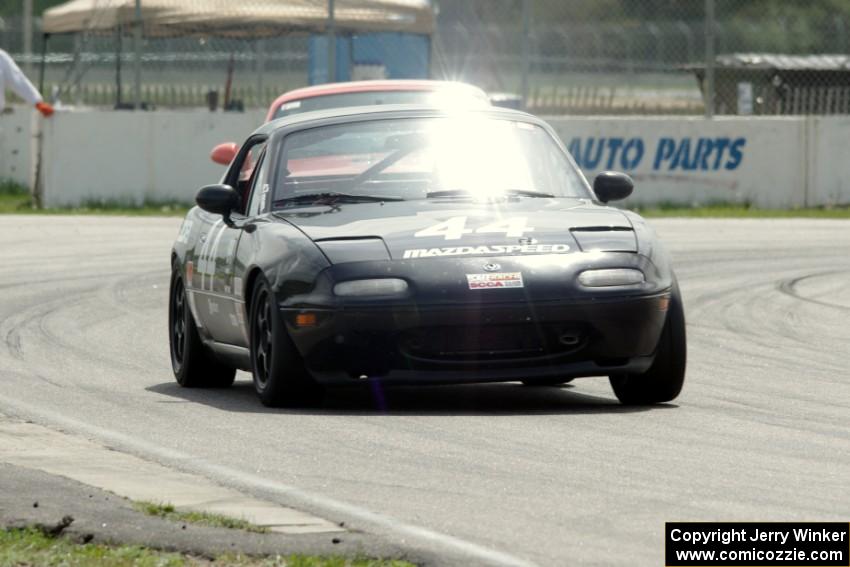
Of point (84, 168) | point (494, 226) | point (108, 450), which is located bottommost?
point (84, 168)

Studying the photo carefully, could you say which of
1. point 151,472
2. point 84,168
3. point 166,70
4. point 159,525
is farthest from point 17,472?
point 166,70

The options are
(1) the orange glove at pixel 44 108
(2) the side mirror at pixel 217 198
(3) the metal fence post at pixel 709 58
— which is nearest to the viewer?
(2) the side mirror at pixel 217 198

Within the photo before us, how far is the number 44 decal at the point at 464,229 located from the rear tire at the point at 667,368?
2.25 feet

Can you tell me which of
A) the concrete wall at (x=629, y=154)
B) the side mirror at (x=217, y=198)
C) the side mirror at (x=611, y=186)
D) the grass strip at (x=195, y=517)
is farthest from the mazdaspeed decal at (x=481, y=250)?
the concrete wall at (x=629, y=154)

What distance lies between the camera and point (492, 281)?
806 cm

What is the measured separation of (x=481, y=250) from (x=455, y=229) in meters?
0.24

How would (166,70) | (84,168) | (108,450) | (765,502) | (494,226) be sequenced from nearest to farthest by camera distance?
(765,502) → (108,450) → (494,226) → (84,168) → (166,70)

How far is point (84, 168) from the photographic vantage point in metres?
24.1

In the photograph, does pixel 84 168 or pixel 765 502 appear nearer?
pixel 765 502

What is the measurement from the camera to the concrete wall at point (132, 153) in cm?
2400

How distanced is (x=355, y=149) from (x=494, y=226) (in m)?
1.09

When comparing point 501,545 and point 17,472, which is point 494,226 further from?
point 501,545

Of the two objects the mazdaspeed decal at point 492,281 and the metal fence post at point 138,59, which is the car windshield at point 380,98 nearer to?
the metal fence post at point 138,59

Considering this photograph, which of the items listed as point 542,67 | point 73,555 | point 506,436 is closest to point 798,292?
point 506,436
